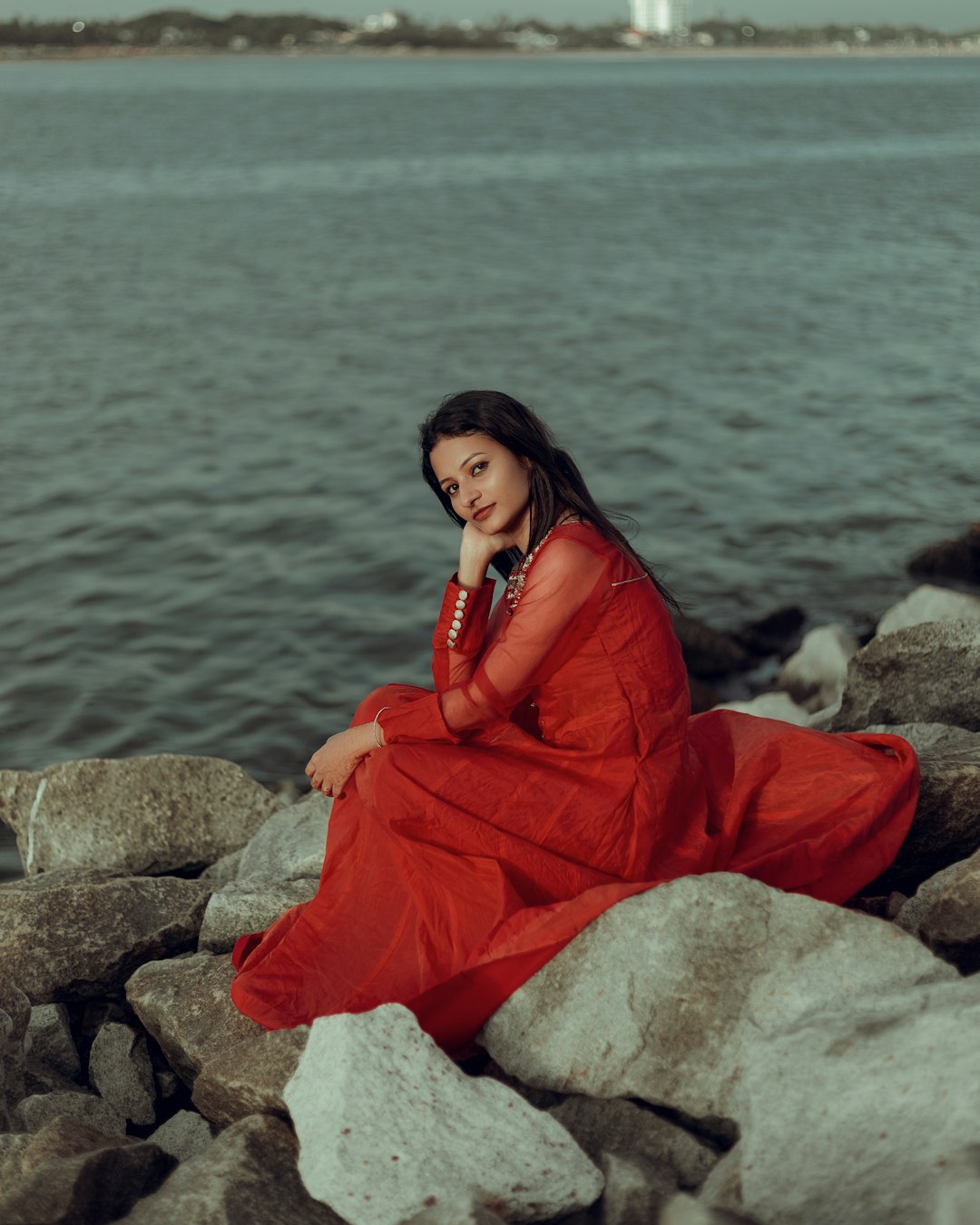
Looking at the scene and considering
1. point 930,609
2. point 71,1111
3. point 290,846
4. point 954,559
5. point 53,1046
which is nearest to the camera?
point 71,1111

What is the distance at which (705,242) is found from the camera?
78.8 feet

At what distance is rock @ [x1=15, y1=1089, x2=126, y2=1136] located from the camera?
3480mm

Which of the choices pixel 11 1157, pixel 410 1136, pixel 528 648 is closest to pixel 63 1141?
pixel 11 1157

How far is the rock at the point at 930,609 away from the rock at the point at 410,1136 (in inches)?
196

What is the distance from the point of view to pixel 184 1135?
11.5 ft

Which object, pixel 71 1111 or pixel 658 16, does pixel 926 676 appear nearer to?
pixel 71 1111

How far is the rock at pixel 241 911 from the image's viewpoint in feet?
13.6

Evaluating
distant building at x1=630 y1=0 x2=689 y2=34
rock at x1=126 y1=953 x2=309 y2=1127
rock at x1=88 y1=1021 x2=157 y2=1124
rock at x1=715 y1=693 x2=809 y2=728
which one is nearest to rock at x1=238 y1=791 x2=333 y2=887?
rock at x1=126 y1=953 x2=309 y2=1127

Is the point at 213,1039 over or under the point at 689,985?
under

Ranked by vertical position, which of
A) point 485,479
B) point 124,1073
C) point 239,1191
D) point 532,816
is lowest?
point 124,1073

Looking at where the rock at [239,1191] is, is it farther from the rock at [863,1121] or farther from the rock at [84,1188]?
the rock at [863,1121]

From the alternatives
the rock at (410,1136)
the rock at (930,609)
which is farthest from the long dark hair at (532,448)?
the rock at (930,609)

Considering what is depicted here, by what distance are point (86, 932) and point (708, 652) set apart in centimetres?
481

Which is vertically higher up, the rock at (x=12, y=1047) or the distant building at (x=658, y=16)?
the distant building at (x=658, y=16)
